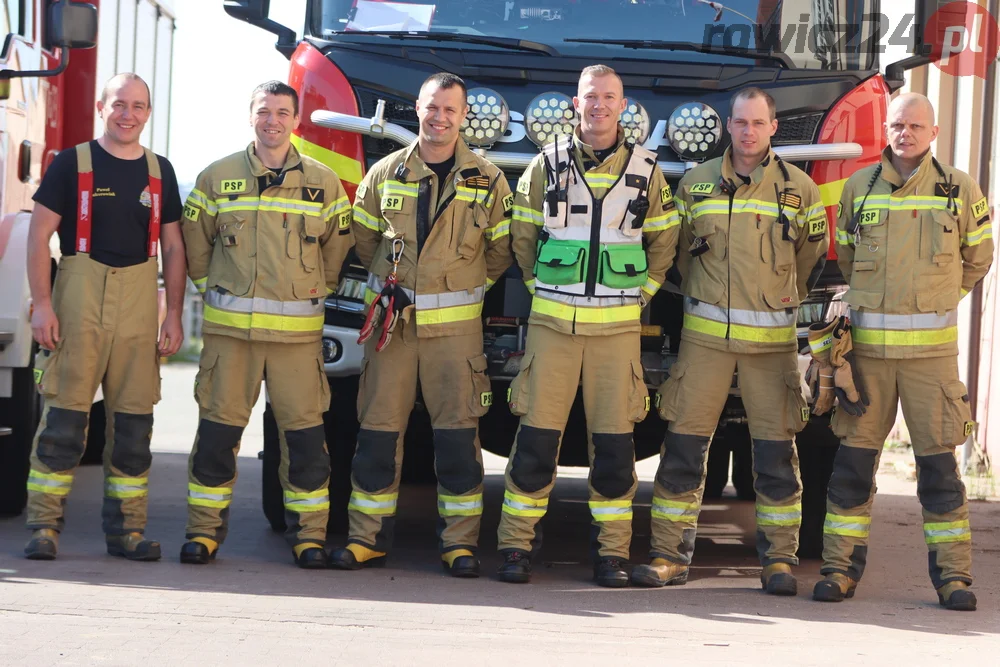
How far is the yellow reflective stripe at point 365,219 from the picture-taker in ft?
18.6

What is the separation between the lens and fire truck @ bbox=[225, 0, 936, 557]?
582 cm

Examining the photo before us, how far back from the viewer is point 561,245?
18.1ft

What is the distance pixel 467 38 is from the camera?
5.97m

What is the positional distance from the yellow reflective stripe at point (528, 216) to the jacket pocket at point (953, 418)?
5.66ft

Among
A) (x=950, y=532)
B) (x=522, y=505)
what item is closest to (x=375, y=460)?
(x=522, y=505)

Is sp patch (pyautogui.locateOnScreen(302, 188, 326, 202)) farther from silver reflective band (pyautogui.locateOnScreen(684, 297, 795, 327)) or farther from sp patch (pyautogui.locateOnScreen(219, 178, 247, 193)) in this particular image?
silver reflective band (pyautogui.locateOnScreen(684, 297, 795, 327))

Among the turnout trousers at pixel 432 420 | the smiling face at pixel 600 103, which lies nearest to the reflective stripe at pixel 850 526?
the turnout trousers at pixel 432 420

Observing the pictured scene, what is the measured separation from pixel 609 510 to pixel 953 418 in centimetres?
140

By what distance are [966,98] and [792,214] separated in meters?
7.04

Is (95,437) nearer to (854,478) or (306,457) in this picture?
(306,457)

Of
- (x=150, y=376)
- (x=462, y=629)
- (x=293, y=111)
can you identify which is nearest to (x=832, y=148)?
(x=293, y=111)

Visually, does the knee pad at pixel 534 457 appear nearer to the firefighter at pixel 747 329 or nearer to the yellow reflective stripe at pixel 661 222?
the firefighter at pixel 747 329

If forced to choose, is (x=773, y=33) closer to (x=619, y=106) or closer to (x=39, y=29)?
(x=619, y=106)

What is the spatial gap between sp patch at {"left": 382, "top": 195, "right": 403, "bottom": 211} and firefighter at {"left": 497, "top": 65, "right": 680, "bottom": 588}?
1.57ft
